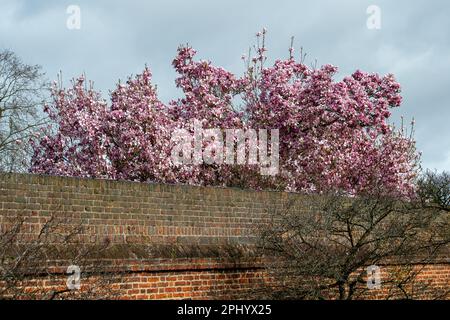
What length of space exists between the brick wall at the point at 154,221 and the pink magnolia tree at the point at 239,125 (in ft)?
22.0

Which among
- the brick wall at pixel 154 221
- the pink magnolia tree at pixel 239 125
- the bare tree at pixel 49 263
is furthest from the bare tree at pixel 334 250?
the pink magnolia tree at pixel 239 125

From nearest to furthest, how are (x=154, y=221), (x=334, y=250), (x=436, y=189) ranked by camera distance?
1. (x=334, y=250)
2. (x=154, y=221)
3. (x=436, y=189)

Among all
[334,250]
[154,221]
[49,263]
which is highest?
[154,221]

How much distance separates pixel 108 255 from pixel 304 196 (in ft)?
16.0

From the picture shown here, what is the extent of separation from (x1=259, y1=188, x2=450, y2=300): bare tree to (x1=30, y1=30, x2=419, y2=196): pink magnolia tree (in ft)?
21.9

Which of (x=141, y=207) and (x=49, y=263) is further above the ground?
(x=141, y=207)

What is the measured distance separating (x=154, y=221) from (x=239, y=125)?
9696 millimetres

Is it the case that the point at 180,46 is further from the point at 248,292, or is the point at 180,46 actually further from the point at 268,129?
the point at 248,292

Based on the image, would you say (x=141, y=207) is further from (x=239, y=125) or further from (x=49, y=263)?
(x=239, y=125)

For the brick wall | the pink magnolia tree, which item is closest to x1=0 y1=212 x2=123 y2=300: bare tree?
the brick wall

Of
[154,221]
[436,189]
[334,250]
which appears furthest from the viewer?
[436,189]

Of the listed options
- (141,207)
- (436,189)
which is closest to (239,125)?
(436,189)

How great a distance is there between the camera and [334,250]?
38.5ft

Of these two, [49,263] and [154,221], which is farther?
[154,221]
